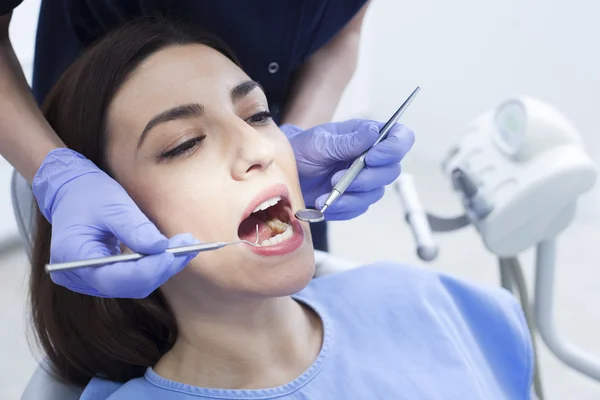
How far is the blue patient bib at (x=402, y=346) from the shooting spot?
1.01m

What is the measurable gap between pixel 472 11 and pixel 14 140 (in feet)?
7.79

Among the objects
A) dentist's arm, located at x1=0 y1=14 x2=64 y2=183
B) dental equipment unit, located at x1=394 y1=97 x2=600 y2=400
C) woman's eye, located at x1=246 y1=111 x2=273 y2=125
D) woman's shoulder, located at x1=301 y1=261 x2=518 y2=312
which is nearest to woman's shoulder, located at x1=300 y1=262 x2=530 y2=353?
woman's shoulder, located at x1=301 y1=261 x2=518 y2=312

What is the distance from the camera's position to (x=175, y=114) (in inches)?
35.0

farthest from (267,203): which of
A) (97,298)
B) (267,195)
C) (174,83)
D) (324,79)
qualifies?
(324,79)

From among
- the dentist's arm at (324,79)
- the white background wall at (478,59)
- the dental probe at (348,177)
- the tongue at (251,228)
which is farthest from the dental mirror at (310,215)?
the white background wall at (478,59)

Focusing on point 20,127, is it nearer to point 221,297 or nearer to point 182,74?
point 182,74

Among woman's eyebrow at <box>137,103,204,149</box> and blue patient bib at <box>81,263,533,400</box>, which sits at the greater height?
woman's eyebrow at <box>137,103,204,149</box>

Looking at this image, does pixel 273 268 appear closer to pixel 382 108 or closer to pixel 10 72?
pixel 10 72

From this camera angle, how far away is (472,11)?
112 inches

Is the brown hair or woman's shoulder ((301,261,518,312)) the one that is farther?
woman's shoulder ((301,261,518,312))

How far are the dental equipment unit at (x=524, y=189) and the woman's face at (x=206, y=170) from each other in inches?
21.7

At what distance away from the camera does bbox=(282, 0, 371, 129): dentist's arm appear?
1337 millimetres

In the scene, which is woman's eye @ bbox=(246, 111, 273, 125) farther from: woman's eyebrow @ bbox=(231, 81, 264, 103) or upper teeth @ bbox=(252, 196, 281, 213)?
upper teeth @ bbox=(252, 196, 281, 213)

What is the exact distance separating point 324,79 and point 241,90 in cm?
43
